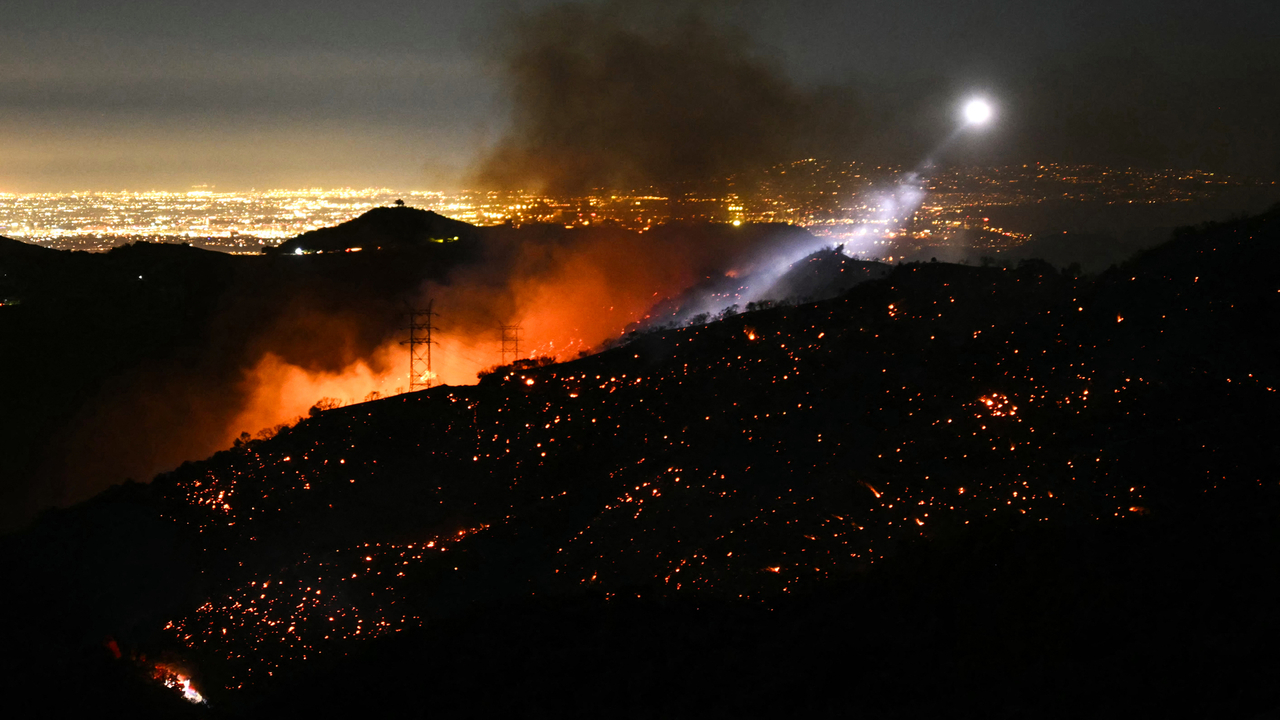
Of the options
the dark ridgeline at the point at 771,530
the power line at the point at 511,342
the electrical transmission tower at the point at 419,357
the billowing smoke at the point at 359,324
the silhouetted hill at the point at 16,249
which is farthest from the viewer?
the silhouetted hill at the point at 16,249

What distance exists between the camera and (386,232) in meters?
47.1

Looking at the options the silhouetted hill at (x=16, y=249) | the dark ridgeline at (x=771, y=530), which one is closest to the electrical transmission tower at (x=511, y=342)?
the dark ridgeline at (x=771, y=530)

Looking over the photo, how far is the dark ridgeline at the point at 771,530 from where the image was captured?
9.48 meters

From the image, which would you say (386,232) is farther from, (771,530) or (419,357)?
(771,530)

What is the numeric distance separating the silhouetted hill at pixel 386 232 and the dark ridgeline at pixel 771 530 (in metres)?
30.2

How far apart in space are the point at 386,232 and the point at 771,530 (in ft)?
132

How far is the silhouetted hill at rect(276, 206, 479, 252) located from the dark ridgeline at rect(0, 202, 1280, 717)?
30.2 meters

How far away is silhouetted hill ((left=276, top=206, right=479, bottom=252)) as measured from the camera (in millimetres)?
44875

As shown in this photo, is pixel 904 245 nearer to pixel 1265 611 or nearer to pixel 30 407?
pixel 1265 611

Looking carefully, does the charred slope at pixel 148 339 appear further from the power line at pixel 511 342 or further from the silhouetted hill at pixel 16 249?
the power line at pixel 511 342

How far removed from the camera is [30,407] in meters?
28.1

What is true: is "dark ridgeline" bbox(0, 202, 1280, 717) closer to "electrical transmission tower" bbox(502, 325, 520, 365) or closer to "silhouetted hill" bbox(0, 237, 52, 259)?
"electrical transmission tower" bbox(502, 325, 520, 365)

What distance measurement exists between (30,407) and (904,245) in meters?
36.8

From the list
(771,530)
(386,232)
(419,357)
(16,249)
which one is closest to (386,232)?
(386,232)
